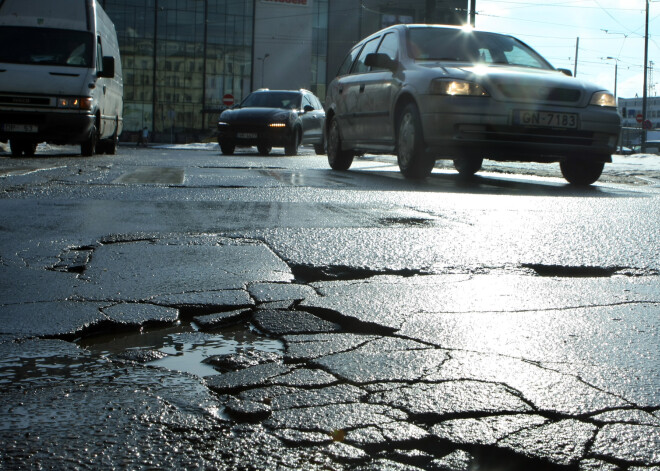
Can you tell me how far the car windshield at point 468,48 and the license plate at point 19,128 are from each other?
6.39m

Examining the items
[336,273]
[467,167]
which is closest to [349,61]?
[467,167]

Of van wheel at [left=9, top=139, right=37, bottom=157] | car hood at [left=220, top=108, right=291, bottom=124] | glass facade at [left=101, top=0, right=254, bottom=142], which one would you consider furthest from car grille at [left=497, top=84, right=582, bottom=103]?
glass facade at [left=101, top=0, right=254, bottom=142]

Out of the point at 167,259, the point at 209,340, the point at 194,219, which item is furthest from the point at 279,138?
the point at 209,340

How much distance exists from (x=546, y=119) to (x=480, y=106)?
636mm

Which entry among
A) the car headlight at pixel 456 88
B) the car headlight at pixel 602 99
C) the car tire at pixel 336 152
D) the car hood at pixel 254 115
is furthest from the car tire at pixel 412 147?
the car hood at pixel 254 115

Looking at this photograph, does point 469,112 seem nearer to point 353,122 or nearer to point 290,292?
point 353,122

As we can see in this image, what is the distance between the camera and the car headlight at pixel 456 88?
Result: 306 inches

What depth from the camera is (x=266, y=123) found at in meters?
17.4

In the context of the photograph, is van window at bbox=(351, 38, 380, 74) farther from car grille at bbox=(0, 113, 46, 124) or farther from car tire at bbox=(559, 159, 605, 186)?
car grille at bbox=(0, 113, 46, 124)

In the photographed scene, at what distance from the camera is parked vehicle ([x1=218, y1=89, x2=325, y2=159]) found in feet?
56.7

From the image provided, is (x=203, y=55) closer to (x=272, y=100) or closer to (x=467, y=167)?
(x=272, y=100)

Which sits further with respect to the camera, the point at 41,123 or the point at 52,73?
the point at 52,73

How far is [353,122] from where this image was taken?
10023 millimetres

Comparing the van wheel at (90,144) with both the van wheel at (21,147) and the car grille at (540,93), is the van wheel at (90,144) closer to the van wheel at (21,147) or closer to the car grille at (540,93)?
the van wheel at (21,147)
